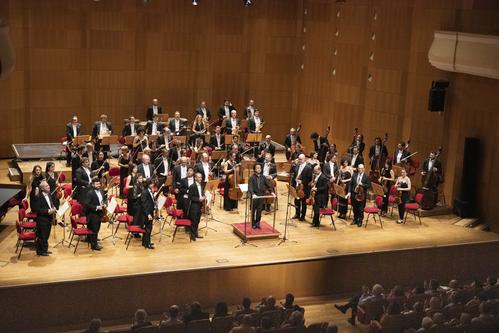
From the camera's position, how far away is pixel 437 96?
1636 cm

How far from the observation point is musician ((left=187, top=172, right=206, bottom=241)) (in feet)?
44.8

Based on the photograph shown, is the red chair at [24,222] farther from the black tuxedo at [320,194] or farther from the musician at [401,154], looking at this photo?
the musician at [401,154]

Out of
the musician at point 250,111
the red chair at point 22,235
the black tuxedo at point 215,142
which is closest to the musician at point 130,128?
the black tuxedo at point 215,142

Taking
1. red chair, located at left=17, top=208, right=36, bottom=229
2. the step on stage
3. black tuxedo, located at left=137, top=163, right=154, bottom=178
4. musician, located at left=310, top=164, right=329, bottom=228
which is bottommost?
the step on stage

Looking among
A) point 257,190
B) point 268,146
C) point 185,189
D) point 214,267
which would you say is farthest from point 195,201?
point 268,146

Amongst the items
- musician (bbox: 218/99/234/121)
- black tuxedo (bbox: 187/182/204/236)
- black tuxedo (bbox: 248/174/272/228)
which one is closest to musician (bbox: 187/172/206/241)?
black tuxedo (bbox: 187/182/204/236)

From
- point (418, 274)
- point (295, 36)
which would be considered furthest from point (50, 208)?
point (295, 36)

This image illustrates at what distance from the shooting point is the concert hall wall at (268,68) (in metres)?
16.4

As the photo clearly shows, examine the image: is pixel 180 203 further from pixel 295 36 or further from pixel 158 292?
pixel 295 36

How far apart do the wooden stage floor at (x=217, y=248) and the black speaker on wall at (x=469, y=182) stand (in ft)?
1.07

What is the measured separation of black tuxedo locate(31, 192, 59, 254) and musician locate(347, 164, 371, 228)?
5.84 meters

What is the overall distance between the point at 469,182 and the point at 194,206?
238 inches

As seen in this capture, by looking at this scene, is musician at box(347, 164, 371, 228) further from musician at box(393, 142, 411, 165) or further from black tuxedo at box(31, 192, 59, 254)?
black tuxedo at box(31, 192, 59, 254)

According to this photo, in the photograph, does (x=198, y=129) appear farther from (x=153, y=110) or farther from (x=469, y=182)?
(x=469, y=182)
